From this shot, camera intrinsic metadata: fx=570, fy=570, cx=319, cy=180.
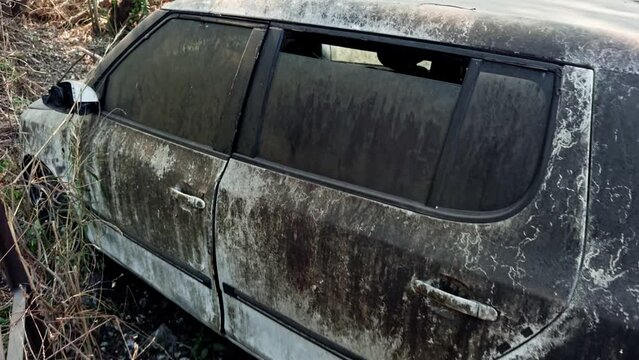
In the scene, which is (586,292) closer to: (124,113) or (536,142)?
(536,142)

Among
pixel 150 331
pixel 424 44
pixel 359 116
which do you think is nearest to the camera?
pixel 424 44

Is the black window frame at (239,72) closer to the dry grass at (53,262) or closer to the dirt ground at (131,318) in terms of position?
the dry grass at (53,262)

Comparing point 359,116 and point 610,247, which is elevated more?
point 359,116

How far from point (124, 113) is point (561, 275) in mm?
2040

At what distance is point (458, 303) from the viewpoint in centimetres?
150

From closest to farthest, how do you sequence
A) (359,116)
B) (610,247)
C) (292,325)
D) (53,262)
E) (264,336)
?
(610,247) < (359,116) < (292,325) < (264,336) < (53,262)

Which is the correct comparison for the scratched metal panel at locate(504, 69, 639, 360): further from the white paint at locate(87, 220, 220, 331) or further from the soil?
the soil

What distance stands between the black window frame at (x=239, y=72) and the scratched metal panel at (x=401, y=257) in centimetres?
19

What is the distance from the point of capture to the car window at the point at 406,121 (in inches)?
59.6

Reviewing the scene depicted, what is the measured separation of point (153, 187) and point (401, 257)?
3.93 ft

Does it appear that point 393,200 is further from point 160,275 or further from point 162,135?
point 160,275

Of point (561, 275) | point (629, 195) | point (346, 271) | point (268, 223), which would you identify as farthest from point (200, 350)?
point (629, 195)

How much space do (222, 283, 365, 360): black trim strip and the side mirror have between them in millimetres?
1207

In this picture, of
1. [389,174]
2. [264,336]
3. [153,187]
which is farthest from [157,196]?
[389,174]
